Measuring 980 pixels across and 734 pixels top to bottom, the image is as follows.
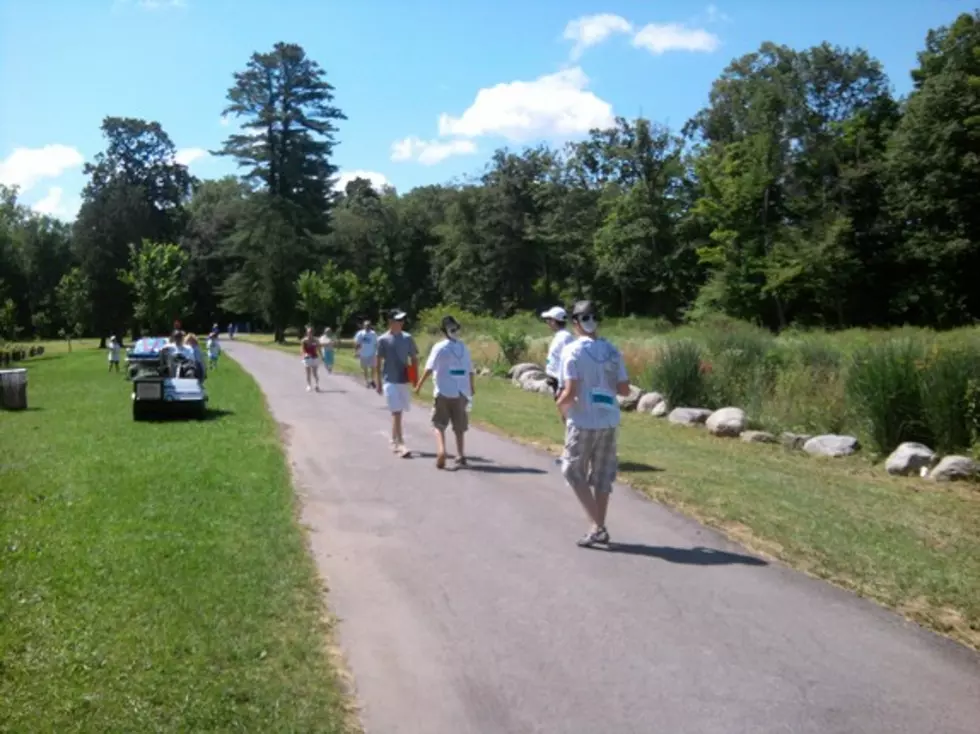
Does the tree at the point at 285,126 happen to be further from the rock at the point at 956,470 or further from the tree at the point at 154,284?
the rock at the point at 956,470

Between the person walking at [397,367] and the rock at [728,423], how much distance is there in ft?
21.8

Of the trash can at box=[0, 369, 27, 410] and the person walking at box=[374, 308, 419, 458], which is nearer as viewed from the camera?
the person walking at box=[374, 308, 419, 458]

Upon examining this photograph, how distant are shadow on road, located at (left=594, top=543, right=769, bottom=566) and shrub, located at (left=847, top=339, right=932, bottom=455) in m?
7.92

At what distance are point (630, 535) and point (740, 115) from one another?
6321 centimetres

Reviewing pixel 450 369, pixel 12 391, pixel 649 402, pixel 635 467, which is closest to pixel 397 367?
pixel 450 369

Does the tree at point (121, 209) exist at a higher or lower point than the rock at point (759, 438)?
higher

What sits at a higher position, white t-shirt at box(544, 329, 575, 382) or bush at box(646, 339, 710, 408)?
white t-shirt at box(544, 329, 575, 382)

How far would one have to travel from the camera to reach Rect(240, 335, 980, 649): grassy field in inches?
257

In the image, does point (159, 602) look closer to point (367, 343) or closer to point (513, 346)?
point (367, 343)

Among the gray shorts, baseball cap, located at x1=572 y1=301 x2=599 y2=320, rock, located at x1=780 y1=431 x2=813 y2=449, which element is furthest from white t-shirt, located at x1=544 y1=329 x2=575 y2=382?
rock, located at x1=780 y1=431 x2=813 y2=449

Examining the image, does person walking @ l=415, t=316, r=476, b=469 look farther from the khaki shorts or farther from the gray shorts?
the gray shorts

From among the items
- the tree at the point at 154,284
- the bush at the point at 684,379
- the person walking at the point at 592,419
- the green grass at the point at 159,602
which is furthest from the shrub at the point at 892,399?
the tree at the point at 154,284

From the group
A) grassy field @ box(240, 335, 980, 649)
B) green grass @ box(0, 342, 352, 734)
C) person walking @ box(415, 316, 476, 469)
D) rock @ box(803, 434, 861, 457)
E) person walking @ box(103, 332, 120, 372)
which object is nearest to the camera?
green grass @ box(0, 342, 352, 734)

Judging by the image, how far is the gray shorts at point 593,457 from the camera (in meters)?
7.46
